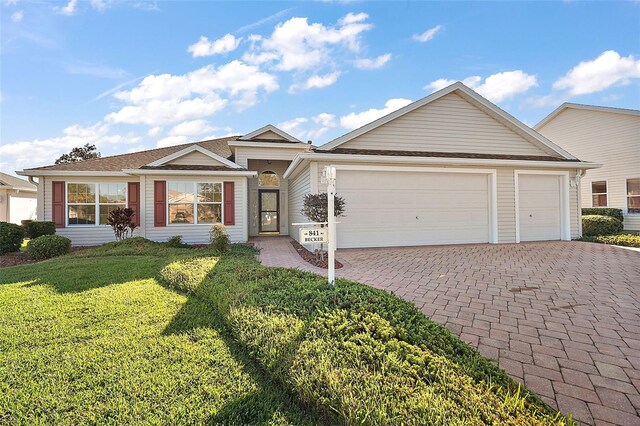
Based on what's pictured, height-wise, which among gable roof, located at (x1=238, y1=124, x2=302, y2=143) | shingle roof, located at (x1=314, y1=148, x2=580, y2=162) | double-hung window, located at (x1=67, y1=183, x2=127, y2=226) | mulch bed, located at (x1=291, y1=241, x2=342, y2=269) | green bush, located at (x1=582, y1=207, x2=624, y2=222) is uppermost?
gable roof, located at (x1=238, y1=124, x2=302, y2=143)

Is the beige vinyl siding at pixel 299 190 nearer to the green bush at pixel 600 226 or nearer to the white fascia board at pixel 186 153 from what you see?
the white fascia board at pixel 186 153

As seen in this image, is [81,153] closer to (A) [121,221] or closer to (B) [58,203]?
(B) [58,203]

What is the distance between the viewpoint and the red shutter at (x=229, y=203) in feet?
36.7

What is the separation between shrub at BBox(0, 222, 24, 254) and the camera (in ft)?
29.2

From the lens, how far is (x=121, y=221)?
33.4 ft

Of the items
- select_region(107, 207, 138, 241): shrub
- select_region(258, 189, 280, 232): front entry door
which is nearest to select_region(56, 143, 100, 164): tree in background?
select_region(107, 207, 138, 241): shrub

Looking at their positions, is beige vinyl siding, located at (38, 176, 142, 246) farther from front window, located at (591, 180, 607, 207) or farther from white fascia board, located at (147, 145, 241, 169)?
front window, located at (591, 180, 607, 207)

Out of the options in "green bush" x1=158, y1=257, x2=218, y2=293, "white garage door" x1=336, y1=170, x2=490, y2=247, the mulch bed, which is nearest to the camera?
"green bush" x1=158, y1=257, x2=218, y2=293

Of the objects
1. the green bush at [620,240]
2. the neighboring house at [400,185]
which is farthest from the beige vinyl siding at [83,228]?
the green bush at [620,240]

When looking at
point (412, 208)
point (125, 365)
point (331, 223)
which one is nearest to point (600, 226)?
point (412, 208)

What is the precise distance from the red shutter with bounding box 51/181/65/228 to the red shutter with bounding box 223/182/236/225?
19.5ft

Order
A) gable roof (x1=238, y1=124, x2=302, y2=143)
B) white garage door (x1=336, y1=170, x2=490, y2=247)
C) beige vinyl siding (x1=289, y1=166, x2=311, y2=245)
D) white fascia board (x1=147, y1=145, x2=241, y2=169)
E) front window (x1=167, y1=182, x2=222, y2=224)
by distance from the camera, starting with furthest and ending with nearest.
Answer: gable roof (x1=238, y1=124, x2=302, y2=143) < front window (x1=167, y1=182, x2=222, y2=224) < white fascia board (x1=147, y1=145, x2=241, y2=169) < beige vinyl siding (x1=289, y1=166, x2=311, y2=245) < white garage door (x1=336, y1=170, x2=490, y2=247)

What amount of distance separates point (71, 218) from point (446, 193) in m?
13.8

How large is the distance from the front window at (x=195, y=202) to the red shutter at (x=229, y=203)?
0.24 meters
